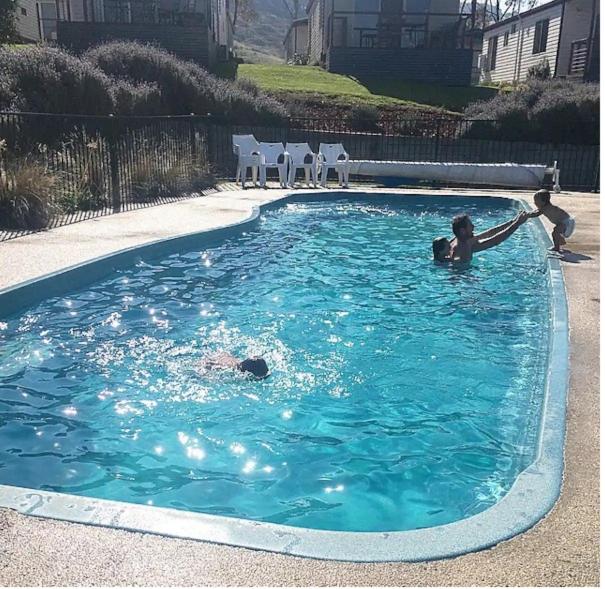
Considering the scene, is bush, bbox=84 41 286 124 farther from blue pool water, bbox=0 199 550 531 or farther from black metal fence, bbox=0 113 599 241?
blue pool water, bbox=0 199 550 531

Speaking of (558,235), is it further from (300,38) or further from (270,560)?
(300,38)

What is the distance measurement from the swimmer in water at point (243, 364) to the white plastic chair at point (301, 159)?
1046 cm

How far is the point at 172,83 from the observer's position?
54.6 feet

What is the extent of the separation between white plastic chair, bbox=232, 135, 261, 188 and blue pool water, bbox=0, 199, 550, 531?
275 inches

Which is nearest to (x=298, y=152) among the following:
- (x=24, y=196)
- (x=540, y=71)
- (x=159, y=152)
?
(x=159, y=152)

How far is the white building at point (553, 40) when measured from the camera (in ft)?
82.1

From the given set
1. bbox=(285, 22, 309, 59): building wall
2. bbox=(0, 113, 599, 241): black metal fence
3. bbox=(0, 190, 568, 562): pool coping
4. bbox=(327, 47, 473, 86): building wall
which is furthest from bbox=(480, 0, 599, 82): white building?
bbox=(0, 190, 568, 562): pool coping

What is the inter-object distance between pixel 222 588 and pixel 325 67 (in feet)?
96.4

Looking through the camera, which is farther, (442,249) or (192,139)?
(192,139)

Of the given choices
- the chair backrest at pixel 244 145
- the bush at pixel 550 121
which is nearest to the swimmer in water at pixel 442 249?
the chair backrest at pixel 244 145

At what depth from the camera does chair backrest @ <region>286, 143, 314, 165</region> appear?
15.2 metres

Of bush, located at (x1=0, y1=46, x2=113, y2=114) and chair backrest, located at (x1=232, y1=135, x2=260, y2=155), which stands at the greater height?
bush, located at (x1=0, y1=46, x2=113, y2=114)

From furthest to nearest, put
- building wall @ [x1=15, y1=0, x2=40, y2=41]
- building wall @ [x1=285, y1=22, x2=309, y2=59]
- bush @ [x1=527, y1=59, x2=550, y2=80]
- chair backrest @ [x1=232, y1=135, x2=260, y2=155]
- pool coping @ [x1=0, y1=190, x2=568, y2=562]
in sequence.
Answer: building wall @ [x1=285, y1=22, x2=309, y2=59] < building wall @ [x1=15, y1=0, x2=40, y2=41] < bush @ [x1=527, y1=59, x2=550, y2=80] < chair backrest @ [x1=232, y1=135, x2=260, y2=155] < pool coping @ [x1=0, y1=190, x2=568, y2=562]

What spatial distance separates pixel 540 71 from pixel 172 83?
60.6 ft
